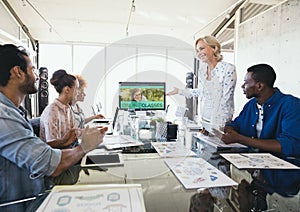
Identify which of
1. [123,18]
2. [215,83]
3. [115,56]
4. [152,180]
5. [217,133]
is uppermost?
[123,18]

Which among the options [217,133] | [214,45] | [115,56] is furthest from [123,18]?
[217,133]

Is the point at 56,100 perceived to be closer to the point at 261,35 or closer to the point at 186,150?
the point at 186,150

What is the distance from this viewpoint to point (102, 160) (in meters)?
1.32

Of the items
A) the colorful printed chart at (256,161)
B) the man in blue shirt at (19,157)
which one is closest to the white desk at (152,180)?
the man in blue shirt at (19,157)

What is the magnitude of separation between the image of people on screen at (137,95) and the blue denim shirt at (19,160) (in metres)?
1.78

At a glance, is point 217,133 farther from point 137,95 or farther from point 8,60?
point 8,60

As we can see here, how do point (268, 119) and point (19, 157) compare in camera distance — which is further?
point (268, 119)

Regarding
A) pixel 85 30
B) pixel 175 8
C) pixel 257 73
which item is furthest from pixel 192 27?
pixel 257 73

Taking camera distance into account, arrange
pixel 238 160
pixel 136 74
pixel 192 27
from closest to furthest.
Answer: pixel 238 160, pixel 192 27, pixel 136 74

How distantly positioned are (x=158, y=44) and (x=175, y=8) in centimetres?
226

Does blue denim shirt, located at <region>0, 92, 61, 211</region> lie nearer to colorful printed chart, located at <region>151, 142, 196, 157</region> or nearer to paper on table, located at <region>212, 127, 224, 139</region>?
colorful printed chart, located at <region>151, 142, 196, 157</region>

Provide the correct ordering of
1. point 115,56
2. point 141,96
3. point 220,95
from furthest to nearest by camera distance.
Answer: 1. point 115,56
2. point 141,96
3. point 220,95

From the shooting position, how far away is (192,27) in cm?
589

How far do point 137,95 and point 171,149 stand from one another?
134cm
